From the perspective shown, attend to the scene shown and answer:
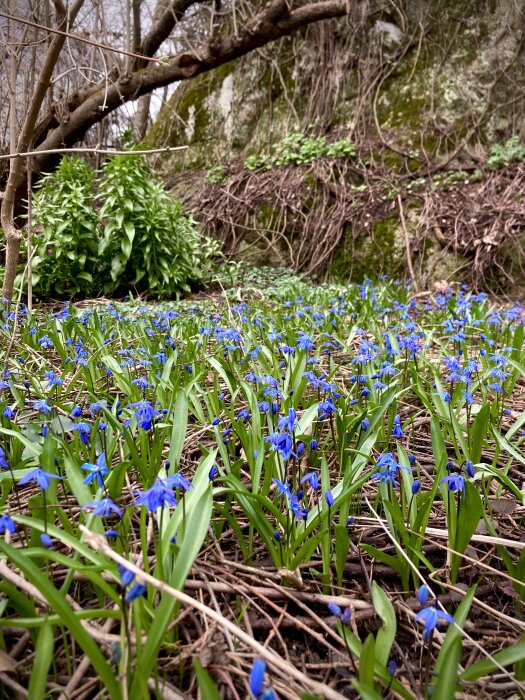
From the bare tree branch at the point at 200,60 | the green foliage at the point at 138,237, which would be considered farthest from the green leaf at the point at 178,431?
the bare tree branch at the point at 200,60

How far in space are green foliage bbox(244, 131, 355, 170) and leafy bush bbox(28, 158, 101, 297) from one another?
144 inches

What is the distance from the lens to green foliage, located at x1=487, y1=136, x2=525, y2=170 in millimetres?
7137

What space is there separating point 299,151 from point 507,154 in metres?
3.39

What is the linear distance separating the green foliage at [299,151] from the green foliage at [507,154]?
7.21ft

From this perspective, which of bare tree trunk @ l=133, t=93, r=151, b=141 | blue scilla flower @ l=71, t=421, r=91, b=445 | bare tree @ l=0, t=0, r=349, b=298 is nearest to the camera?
blue scilla flower @ l=71, t=421, r=91, b=445

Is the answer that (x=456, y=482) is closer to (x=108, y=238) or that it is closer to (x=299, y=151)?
(x=108, y=238)

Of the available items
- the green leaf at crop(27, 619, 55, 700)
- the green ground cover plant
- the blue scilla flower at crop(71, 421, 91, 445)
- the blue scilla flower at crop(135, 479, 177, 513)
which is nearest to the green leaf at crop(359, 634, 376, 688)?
the green ground cover plant

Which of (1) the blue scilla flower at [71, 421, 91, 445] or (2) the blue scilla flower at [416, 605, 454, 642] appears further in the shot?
(1) the blue scilla flower at [71, 421, 91, 445]

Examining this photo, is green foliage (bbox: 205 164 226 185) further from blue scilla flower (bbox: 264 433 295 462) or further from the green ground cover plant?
blue scilla flower (bbox: 264 433 295 462)

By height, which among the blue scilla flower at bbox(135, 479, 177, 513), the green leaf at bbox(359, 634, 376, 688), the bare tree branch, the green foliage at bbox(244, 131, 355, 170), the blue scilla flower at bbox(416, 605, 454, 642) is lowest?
the green leaf at bbox(359, 634, 376, 688)

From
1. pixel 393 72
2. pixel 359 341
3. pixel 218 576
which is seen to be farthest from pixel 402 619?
pixel 393 72

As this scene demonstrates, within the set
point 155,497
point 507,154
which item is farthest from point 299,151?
point 155,497

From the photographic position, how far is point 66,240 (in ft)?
18.9

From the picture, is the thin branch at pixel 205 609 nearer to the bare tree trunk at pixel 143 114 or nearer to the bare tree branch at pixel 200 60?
the bare tree branch at pixel 200 60
